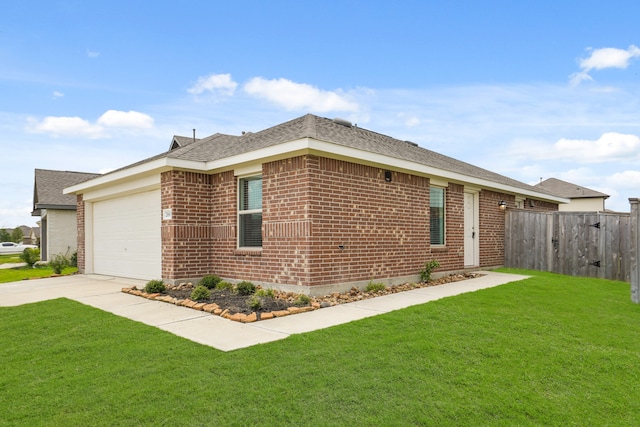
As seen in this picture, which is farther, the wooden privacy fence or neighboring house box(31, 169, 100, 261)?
neighboring house box(31, 169, 100, 261)

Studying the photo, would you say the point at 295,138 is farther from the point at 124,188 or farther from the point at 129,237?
the point at 129,237

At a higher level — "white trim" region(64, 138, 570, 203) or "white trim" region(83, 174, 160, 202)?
"white trim" region(64, 138, 570, 203)

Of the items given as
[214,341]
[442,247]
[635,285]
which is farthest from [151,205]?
[635,285]

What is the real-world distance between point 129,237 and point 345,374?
9843mm

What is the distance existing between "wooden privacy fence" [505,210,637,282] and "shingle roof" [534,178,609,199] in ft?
64.3

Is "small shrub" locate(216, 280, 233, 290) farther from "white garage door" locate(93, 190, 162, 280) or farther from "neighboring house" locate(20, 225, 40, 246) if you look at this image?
"neighboring house" locate(20, 225, 40, 246)

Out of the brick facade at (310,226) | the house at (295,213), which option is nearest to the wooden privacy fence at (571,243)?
the house at (295,213)

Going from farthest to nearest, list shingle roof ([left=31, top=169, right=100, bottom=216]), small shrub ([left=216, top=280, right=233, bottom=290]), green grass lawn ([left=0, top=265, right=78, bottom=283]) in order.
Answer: shingle roof ([left=31, top=169, right=100, bottom=216]), green grass lawn ([left=0, top=265, right=78, bottom=283]), small shrub ([left=216, top=280, right=233, bottom=290])

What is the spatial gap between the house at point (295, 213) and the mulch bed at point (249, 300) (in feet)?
0.90

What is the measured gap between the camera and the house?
8383mm

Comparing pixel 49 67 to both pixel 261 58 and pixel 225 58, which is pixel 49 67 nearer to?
pixel 225 58

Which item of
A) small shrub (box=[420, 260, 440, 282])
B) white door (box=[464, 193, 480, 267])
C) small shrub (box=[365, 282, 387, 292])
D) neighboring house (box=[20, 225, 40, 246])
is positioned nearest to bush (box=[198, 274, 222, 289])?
small shrub (box=[365, 282, 387, 292])

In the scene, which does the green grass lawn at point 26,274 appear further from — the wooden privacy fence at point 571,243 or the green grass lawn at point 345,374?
the wooden privacy fence at point 571,243

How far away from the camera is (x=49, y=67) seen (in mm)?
11406
